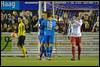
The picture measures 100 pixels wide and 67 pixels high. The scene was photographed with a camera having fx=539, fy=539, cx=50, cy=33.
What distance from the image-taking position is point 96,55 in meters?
26.2

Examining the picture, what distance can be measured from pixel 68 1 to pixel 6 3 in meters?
3.22

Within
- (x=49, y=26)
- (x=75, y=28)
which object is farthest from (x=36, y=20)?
(x=49, y=26)

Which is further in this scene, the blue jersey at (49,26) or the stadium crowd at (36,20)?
the stadium crowd at (36,20)

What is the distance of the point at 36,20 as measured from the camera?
27875mm

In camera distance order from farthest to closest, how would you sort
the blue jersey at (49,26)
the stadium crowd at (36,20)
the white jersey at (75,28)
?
the stadium crowd at (36,20) < the white jersey at (75,28) < the blue jersey at (49,26)

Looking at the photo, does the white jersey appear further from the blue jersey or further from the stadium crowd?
the stadium crowd

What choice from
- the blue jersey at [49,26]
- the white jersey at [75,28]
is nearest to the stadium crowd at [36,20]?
the white jersey at [75,28]

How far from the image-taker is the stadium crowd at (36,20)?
2748 centimetres

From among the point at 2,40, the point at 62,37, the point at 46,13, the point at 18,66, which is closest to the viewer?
the point at 18,66

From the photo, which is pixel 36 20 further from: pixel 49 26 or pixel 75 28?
pixel 49 26

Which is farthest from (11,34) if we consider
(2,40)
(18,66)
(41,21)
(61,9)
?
(18,66)

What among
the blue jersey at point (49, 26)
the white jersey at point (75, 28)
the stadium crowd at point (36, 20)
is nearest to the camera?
the blue jersey at point (49, 26)

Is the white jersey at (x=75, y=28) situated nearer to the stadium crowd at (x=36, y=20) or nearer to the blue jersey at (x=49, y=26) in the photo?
the blue jersey at (x=49, y=26)

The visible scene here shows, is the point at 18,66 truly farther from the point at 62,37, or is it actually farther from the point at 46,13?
the point at 62,37
